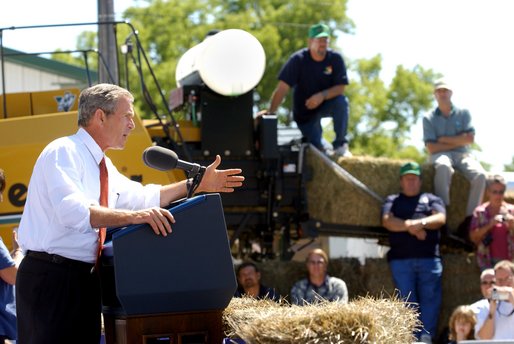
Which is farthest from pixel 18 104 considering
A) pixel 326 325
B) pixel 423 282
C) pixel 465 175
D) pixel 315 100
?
pixel 326 325

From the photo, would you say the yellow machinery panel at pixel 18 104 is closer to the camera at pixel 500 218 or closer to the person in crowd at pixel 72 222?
the camera at pixel 500 218

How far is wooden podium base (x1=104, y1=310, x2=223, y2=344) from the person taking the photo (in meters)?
4.23

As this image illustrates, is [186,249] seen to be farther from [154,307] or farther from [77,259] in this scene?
[77,259]

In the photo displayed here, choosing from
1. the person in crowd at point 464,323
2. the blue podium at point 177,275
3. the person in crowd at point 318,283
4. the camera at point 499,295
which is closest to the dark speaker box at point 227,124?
the person in crowd at point 318,283

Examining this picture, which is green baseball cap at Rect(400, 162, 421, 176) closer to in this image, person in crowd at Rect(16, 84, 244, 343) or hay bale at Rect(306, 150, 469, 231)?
hay bale at Rect(306, 150, 469, 231)

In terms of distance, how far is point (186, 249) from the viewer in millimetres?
4234

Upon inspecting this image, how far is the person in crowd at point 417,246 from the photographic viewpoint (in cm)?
989

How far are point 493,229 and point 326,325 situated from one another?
6.51 meters

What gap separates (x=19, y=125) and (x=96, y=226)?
447 centimetres

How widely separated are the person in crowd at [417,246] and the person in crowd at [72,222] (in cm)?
550

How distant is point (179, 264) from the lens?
423 cm

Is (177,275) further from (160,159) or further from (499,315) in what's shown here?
(499,315)

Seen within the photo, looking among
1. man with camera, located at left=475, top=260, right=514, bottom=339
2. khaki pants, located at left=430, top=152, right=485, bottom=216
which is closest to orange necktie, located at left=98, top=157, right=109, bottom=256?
man with camera, located at left=475, top=260, right=514, bottom=339

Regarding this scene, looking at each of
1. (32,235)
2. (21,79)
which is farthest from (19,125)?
(21,79)
